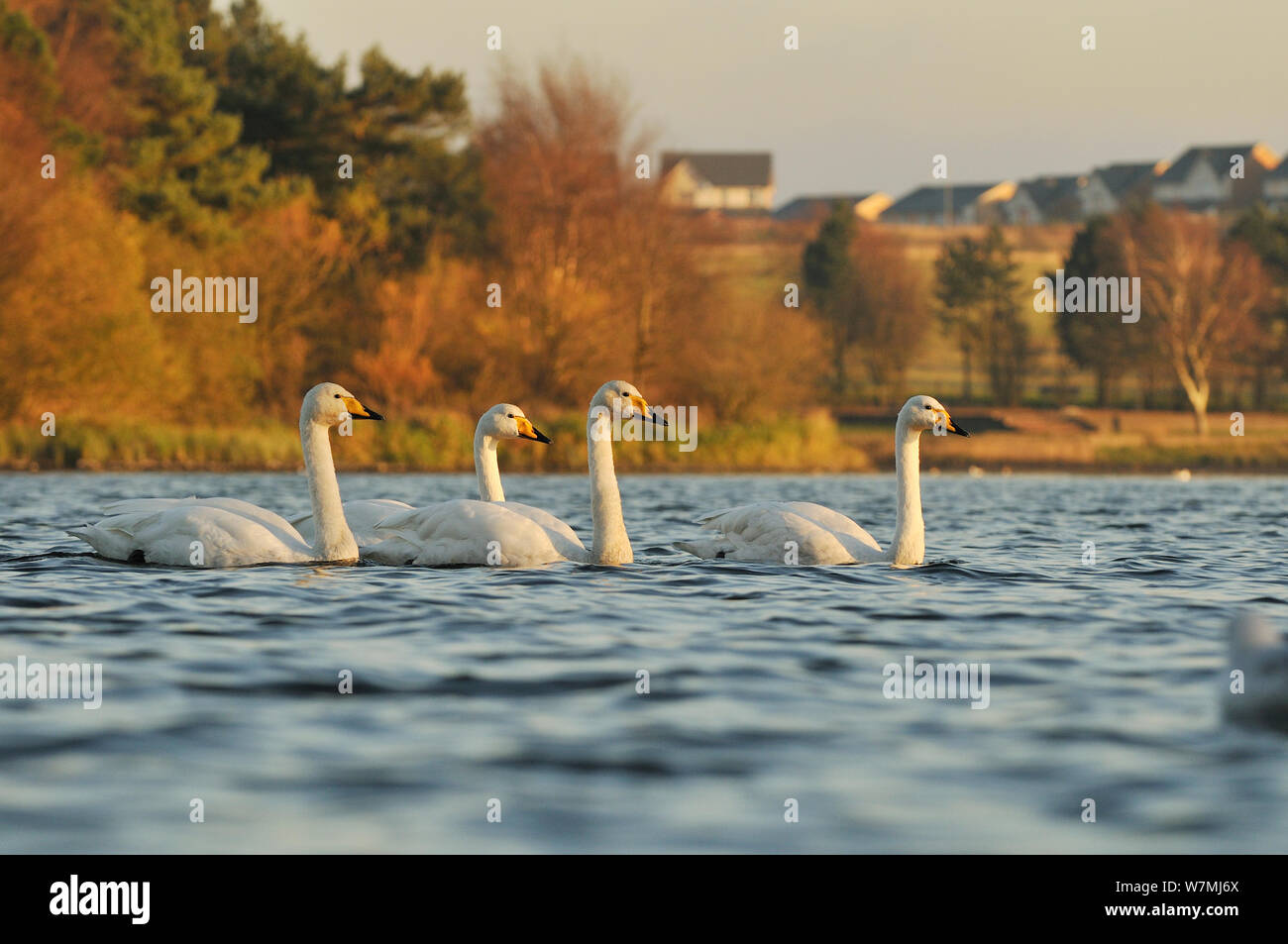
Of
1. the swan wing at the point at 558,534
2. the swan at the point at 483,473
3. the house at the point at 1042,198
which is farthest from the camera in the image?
the house at the point at 1042,198

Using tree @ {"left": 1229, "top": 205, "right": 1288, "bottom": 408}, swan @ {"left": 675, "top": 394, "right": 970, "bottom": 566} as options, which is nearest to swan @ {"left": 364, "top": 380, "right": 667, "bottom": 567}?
swan @ {"left": 675, "top": 394, "right": 970, "bottom": 566}

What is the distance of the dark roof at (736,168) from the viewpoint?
162 meters

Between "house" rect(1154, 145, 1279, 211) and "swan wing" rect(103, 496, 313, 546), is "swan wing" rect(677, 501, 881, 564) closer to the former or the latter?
"swan wing" rect(103, 496, 313, 546)

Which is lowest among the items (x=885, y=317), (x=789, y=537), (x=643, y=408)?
(x=789, y=537)

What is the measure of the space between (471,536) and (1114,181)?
5410 inches

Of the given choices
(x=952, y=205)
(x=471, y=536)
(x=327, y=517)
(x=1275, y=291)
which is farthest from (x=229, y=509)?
(x=952, y=205)

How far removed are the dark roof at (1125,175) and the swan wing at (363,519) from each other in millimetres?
131351

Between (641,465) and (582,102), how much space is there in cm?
1547

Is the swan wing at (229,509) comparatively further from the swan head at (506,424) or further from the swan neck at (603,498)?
the swan neck at (603,498)

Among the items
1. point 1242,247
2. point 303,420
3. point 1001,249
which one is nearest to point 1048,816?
point 303,420

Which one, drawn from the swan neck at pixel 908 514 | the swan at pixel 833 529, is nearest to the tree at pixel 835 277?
the swan at pixel 833 529

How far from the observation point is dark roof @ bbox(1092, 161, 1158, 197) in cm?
13788

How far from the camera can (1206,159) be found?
12912cm

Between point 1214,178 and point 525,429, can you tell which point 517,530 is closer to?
point 525,429
